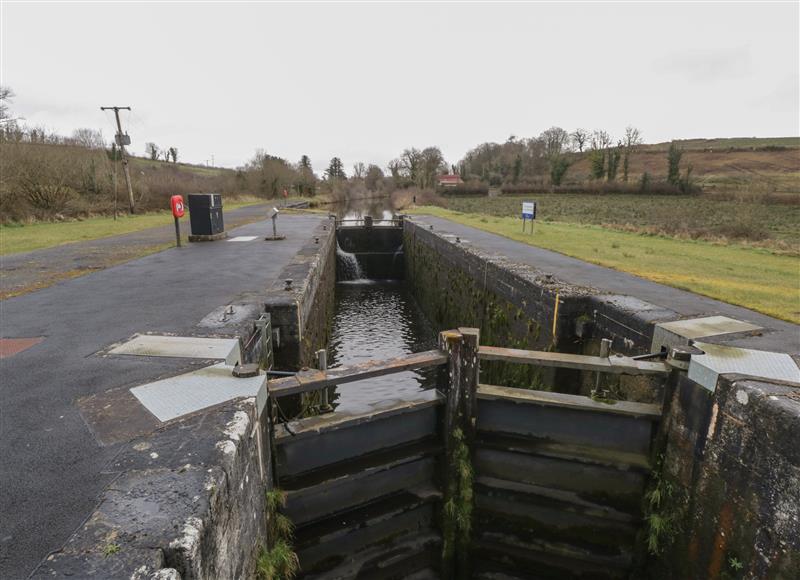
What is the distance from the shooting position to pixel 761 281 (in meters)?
8.66

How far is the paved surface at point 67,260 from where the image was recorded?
309 inches

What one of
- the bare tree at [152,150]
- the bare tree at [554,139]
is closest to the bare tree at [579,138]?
the bare tree at [554,139]

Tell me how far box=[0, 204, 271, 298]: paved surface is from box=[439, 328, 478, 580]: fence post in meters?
7.03

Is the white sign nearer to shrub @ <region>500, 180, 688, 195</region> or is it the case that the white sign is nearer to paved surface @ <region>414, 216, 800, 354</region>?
paved surface @ <region>414, 216, 800, 354</region>

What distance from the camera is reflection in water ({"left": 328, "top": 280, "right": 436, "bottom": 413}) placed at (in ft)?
29.4

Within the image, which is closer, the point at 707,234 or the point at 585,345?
the point at 585,345

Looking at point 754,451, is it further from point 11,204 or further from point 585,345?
point 11,204

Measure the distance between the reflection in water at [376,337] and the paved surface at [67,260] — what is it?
5504mm

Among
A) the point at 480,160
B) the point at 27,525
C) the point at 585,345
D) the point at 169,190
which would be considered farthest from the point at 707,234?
the point at 480,160

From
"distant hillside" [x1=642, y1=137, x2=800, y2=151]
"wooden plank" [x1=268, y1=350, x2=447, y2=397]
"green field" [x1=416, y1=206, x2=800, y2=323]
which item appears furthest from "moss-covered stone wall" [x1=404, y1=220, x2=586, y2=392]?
"distant hillside" [x1=642, y1=137, x2=800, y2=151]

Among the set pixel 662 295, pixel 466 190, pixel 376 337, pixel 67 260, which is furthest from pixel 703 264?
pixel 466 190

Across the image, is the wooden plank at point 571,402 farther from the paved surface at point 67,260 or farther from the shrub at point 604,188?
the shrub at point 604,188

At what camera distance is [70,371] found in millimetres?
4098

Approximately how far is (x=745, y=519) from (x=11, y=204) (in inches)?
1092
